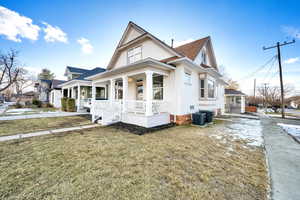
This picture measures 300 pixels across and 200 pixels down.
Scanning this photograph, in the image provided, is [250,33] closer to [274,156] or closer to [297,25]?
[297,25]

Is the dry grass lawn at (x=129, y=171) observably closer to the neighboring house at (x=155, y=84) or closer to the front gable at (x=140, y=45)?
the neighboring house at (x=155, y=84)

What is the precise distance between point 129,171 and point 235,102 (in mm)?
22618

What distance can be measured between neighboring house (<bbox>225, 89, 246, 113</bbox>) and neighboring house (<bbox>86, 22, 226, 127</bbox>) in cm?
1025

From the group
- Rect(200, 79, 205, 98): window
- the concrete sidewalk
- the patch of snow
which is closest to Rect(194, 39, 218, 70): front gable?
Rect(200, 79, 205, 98): window

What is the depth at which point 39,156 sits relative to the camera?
3162 mm

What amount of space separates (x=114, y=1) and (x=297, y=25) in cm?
1699

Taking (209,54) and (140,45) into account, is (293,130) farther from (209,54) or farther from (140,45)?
(140,45)

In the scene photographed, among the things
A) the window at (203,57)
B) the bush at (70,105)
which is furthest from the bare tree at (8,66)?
the window at (203,57)

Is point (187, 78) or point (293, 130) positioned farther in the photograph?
point (187, 78)

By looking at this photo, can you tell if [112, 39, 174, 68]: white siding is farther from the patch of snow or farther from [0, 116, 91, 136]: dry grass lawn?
the patch of snow

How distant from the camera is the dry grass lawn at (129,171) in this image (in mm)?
1904

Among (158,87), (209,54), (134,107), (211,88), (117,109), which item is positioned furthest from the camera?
(209,54)

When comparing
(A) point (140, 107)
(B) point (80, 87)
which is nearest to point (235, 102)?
(A) point (140, 107)

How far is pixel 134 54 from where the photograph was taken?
10.3 metres
